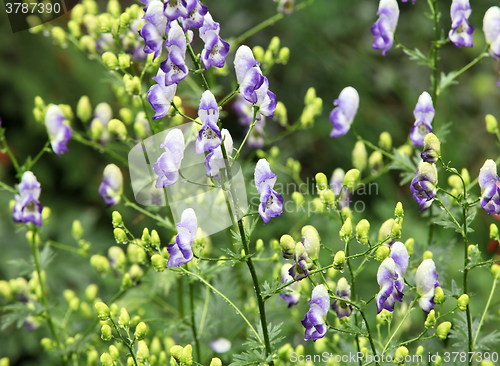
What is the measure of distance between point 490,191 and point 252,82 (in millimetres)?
498

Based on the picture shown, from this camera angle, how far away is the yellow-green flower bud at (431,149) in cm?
144

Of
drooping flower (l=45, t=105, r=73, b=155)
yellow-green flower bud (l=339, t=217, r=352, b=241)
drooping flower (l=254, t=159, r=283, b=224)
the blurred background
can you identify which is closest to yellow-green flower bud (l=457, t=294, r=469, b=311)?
yellow-green flower bud (l=339, t=217, r=352, b=241)

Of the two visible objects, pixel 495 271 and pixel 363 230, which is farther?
pixel 495 271

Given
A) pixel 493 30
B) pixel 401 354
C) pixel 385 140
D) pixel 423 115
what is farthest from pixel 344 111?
pixel 401 354

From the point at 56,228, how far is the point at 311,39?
152 centimetres

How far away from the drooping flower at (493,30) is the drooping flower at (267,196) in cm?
73

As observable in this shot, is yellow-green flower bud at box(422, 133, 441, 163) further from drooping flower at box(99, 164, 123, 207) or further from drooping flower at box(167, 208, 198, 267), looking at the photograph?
drooping flower at box(99, 164, 123, 207)

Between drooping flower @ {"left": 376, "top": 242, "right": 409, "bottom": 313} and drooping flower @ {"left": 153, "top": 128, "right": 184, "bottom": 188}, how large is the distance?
423 millimetres

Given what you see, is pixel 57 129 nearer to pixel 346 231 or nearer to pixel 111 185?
pixel 111 185

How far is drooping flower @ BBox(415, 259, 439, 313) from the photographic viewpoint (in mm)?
1507

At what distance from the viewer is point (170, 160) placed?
4.82 ft

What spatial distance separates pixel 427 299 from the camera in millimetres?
1542

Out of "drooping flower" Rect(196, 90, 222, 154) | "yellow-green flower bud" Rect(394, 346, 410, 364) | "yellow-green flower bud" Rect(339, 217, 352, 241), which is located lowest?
"yellow-green flower bud" Rect(394, 346, 410, 364)

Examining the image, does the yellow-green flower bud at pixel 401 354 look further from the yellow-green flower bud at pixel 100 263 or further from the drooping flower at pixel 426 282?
the yellow-green flower bud at pixel 100 263
